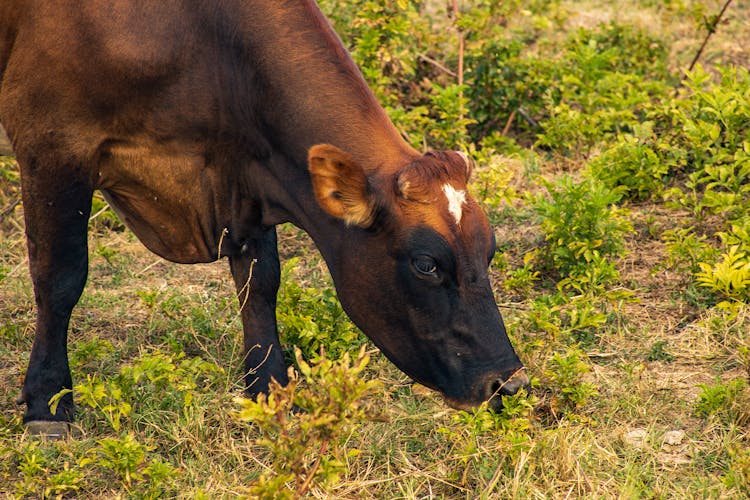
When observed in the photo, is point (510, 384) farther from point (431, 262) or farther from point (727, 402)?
point (727, 402)

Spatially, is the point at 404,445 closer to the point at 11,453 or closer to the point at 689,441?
the point at 689,441

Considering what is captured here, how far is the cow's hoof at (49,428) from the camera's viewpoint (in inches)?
161

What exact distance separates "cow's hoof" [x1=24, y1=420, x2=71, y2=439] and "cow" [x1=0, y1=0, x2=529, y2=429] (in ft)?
0.07

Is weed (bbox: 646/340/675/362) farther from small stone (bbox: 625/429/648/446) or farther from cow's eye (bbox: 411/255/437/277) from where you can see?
cow's eye (bbox: 411/255/437/277)

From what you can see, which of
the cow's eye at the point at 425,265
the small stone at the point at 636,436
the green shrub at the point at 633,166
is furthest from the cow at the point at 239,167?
the green shrub at the point at 633,166

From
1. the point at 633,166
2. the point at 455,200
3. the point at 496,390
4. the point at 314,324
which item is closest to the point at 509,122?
the point at 633,166

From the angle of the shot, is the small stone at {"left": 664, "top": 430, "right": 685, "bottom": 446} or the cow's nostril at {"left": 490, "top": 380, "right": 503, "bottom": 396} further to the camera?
the small stone at {"left": 664, "top": 430, "right": 685, "bottom": 446}

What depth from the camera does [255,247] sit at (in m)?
4.55

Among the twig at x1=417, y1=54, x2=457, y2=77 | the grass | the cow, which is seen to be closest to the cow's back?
the cow

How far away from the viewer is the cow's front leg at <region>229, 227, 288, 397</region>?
4.53 m

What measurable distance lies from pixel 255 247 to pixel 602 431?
162 cm

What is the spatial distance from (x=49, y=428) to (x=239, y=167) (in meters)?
1.24

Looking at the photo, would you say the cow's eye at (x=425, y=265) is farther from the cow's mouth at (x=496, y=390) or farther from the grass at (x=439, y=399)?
the grass at (x=439, y=399)

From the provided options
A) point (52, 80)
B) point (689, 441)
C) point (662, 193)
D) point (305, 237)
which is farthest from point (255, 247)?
point (662, 193)
